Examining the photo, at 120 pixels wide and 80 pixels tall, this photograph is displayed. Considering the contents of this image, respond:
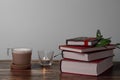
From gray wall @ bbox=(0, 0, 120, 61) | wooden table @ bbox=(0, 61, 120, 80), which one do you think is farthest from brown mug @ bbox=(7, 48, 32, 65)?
gray wall @ bbox=(0, 0, 120, 61)

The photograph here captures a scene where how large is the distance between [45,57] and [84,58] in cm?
30

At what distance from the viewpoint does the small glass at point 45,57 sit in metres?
1.30

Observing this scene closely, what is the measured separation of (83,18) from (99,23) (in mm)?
101

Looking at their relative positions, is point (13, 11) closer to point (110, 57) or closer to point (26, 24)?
point (26, 24)

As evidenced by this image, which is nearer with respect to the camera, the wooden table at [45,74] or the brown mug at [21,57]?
the wooden table at [45,74]

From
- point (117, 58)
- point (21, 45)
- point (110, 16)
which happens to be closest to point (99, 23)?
point (110, 16)

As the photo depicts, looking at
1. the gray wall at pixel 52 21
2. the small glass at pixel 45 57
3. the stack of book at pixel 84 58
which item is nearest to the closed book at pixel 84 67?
the stack of book at pixel 84 58

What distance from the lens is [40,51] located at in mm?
1307

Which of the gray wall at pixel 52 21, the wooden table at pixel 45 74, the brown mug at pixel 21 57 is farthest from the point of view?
the gray wall at pixel 52 21

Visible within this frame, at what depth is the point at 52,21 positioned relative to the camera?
1416mm

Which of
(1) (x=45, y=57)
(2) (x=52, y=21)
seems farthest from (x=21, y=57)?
(2) (x=52, y=21)

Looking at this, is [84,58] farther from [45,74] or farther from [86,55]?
[45,74]

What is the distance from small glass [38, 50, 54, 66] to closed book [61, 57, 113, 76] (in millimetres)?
182

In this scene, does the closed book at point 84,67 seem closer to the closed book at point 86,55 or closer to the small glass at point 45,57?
the closed book at point 86,55
